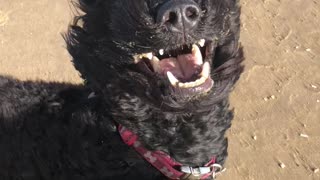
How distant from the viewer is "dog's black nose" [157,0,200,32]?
2.23 m

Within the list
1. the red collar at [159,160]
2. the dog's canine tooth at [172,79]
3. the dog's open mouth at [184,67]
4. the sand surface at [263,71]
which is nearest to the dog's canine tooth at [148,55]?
the dog's open mouth at [184,67]

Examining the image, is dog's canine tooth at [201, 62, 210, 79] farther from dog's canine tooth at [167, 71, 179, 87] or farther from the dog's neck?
the dog's neck

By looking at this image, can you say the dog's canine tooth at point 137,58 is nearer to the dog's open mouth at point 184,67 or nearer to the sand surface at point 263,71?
the dog's open mouth at point 184,67

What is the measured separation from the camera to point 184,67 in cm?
245

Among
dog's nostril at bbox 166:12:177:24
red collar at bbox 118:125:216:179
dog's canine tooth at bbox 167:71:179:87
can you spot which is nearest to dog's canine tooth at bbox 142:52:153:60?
dog's canine tooth at bbox 167:71:179:87

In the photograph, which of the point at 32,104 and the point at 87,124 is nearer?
the point at 87,124

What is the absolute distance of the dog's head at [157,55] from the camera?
2326 millimetres

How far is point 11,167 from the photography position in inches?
120

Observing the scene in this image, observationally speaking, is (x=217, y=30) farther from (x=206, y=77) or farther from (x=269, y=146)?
(x=269, y=146)

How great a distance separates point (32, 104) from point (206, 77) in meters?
1.14

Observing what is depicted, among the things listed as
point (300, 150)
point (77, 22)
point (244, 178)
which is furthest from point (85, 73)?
point (300, 150)

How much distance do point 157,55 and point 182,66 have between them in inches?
4.7

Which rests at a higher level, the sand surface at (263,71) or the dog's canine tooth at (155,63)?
the dog's canine tooth at (155,63)

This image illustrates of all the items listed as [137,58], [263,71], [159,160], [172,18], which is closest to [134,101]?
[137,58]
